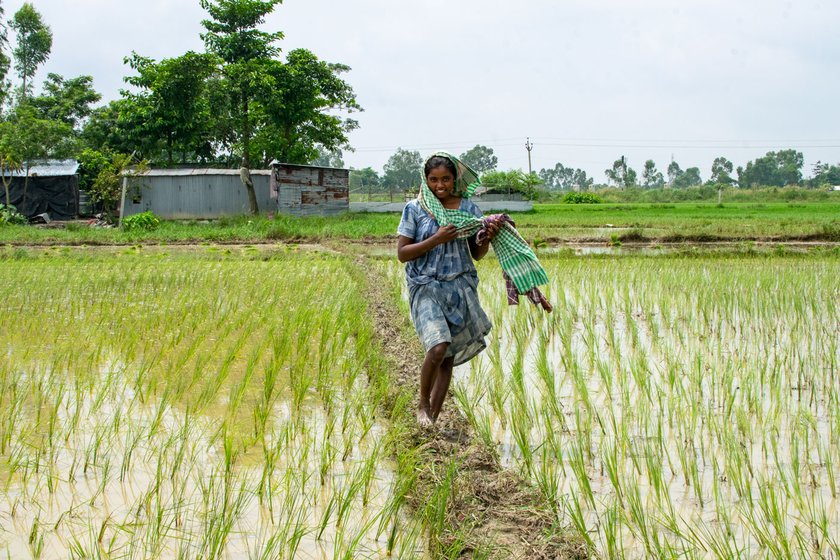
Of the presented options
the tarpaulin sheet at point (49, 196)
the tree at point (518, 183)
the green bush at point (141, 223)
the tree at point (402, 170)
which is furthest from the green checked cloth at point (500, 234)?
the tree at point (402, 170)

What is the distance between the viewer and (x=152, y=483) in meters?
2.26

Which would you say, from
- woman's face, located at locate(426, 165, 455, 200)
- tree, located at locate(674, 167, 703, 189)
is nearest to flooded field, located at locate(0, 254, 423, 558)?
woman's face, located at locate(426, 165, 455, 200)

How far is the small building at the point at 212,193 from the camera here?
17953mm

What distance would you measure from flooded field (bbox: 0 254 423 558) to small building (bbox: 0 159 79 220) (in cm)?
1456

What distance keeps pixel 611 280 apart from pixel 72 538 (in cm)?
595

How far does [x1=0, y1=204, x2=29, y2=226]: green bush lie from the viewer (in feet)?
53.1

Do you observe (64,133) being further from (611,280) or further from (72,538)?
(72,538)

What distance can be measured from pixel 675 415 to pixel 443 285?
3.65ft

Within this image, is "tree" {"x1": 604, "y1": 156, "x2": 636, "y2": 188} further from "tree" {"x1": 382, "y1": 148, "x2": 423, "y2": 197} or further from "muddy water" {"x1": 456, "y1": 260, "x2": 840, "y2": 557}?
"muddy water" {"x1": 456, "y1": 260, "x2": 840, "y2": 557}

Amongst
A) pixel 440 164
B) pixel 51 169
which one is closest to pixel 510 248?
pixel 440 164

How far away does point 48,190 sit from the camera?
18.6 metres

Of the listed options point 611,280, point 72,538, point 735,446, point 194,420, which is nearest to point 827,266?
point 611,280

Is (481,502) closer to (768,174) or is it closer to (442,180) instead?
(442,180)

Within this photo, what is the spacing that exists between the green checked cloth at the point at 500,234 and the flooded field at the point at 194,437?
780 millimetres
